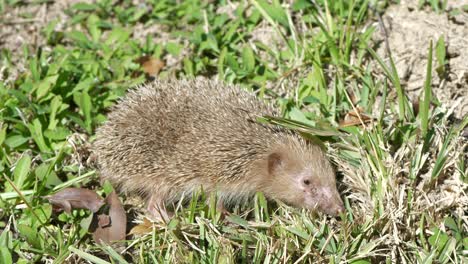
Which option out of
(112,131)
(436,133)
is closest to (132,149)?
(112,131)

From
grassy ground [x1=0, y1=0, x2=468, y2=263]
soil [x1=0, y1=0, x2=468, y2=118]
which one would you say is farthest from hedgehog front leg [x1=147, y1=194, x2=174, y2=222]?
soil [x1=0, y1=0, x2=468, y2=118]

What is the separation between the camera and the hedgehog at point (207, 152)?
17.4 ft

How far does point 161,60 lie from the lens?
6.58m

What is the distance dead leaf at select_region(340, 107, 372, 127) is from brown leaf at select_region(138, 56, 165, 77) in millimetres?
1729

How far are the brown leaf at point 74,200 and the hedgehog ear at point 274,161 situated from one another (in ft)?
4.04

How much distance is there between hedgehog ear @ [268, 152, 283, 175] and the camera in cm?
533

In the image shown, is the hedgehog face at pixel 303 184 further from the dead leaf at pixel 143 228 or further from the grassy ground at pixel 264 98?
the dead leaf at pixel 143 228

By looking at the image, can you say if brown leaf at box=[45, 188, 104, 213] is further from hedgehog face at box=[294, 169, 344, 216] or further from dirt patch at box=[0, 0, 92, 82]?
dirt patch at box=[0, 0, 92, 82]

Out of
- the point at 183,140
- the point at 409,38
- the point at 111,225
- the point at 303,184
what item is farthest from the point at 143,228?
the point at 409,38

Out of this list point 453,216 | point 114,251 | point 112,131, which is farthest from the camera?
point 112,131

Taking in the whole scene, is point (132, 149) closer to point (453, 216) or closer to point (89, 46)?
point (89, 46)

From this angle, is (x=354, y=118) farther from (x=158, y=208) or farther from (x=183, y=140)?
(x=158, y=208)

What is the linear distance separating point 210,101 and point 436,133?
65.4 inches

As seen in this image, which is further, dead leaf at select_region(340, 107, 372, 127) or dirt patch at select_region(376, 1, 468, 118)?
dirt patch at select_region(376, 1, 468, 118)
